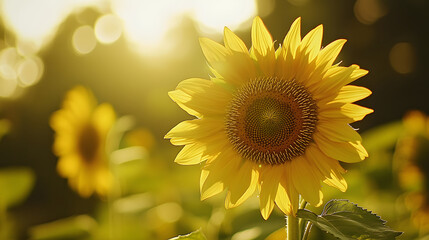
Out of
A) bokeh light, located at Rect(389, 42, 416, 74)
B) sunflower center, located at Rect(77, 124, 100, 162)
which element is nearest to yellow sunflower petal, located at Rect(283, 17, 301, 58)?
sunflower center, located at Rect(77, 124, 100, 162)

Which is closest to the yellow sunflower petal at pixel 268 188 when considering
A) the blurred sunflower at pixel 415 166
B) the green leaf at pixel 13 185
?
the blurred sunflower at pixel 415 166

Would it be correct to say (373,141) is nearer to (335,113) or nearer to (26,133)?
(335,113)

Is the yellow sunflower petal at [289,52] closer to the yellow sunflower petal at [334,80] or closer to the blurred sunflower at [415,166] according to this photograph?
the yellow sunflower petal at [334,80]

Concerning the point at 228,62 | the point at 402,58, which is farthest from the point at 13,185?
the point at 402,58

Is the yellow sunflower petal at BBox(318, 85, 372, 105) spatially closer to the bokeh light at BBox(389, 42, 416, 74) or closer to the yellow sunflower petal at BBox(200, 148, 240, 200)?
the yellow sunflower petal at BBox(200, 148, 240, 200)

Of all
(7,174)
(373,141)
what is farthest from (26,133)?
(373,141)

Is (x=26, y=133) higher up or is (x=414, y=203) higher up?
(x=26, y=133)
